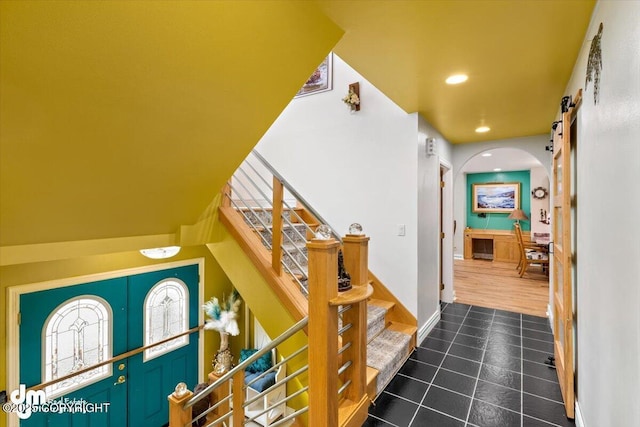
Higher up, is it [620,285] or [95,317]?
[620,285]

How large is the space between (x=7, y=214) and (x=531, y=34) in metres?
2.91

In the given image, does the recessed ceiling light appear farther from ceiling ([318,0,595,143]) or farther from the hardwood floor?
the hardwood floor

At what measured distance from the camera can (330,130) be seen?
3.54 m

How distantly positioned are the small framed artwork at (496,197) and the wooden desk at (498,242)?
624 mm

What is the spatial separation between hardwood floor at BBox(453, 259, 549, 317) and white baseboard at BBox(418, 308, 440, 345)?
1064 mm

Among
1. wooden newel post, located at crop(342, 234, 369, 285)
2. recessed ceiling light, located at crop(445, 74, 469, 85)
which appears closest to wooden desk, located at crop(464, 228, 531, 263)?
recessed ceiling light, located at crop(445, 74, 469, 85)

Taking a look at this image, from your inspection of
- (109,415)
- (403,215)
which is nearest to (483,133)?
(403,215)

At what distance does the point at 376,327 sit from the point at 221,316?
2.23 meters

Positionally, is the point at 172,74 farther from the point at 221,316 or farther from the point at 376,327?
the point at 221,316

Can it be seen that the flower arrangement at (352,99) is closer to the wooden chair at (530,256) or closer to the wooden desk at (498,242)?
the wooden chair at (530,256)

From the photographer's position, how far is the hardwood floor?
428 centimetres

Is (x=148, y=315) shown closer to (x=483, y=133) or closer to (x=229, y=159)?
(x=229, y=159)

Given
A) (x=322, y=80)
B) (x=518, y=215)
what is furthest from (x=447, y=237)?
Result: (x=518, y=215)

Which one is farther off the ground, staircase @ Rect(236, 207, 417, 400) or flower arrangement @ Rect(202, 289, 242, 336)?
staircase @ Rect(236, 207, 417, 400)
